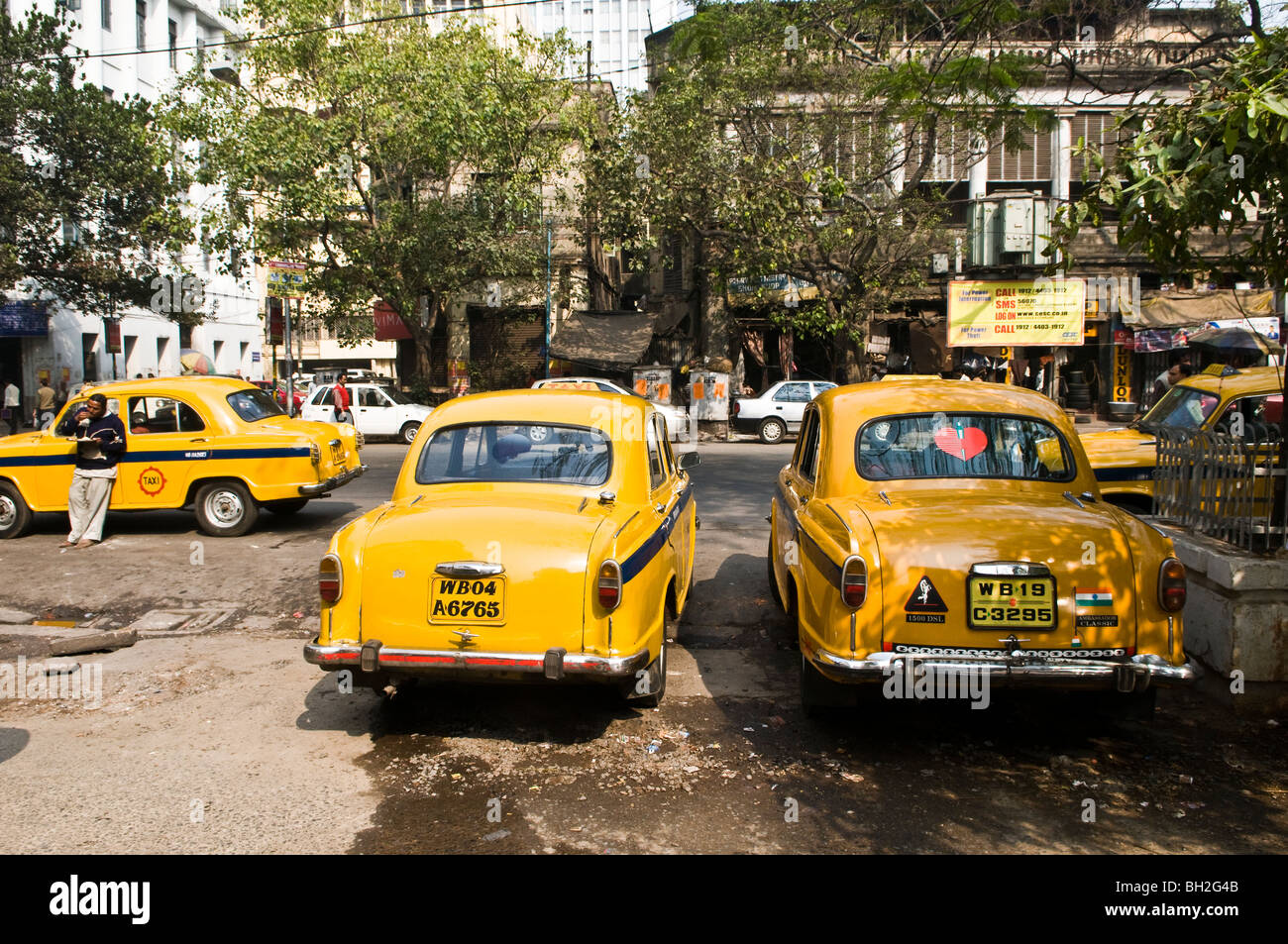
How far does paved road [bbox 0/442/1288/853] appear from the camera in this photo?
403 centimetres

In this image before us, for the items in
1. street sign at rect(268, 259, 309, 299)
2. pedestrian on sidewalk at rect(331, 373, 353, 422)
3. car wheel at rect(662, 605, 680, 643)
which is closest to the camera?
car wheel at rect(662, 605, 680, 643)

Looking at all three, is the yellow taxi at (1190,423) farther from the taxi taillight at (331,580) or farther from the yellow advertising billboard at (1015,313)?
the yellow advertising billboard at (1015,313)

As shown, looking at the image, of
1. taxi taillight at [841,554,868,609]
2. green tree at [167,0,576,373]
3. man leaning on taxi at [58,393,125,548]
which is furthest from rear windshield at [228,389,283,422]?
green tree at [167,0,576,373]

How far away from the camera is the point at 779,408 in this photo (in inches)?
952

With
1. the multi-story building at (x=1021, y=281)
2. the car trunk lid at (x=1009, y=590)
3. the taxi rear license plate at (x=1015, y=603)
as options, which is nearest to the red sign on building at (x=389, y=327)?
the multi-story building at (x=1021, y=281)

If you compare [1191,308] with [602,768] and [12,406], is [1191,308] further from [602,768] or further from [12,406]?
[12,406]

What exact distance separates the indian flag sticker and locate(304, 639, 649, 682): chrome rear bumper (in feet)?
6.72

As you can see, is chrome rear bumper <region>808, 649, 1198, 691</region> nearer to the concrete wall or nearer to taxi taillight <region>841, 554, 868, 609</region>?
taxi taillight <region>841, 554, 868, 609</region>

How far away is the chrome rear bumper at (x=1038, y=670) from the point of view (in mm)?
4445

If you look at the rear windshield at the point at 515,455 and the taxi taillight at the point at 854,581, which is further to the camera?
the rear windshield at the point at 515,455

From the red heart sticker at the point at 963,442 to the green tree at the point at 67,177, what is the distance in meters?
21.2

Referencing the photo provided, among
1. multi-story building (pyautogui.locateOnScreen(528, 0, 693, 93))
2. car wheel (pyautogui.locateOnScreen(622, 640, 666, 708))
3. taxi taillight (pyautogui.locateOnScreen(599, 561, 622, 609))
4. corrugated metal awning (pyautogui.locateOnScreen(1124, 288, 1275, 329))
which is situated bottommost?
car wheel (pyautogui.locateOnScreen(622, 640, 666, 708))

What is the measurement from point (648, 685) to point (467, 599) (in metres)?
1.07
